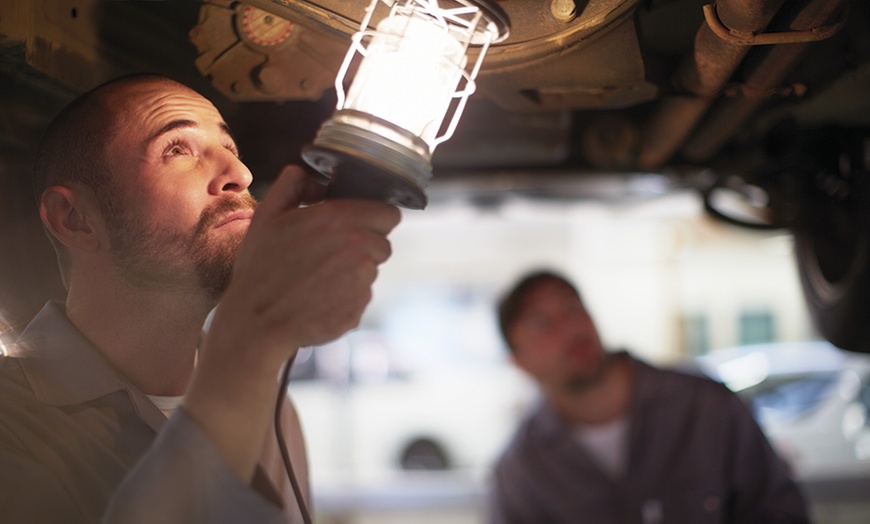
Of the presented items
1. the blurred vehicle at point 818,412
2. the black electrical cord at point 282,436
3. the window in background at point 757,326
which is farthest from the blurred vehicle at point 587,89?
the window in background at point 757,326

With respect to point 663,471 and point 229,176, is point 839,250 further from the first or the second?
point 229,176

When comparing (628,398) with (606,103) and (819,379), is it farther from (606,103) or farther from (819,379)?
(819,379)

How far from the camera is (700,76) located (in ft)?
3.38

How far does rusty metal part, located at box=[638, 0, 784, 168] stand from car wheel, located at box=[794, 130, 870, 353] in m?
0.32

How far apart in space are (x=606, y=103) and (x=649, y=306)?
278 inches

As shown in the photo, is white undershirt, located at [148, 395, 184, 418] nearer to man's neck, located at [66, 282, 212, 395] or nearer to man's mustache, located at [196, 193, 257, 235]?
man's neck, located at [66, 282, 212, 395]

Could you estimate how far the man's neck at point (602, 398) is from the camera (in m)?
2.30

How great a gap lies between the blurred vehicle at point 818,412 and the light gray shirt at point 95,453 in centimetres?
406

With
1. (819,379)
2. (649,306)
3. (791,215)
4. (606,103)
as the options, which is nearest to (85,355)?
(606,103)

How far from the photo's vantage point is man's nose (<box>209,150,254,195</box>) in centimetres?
75

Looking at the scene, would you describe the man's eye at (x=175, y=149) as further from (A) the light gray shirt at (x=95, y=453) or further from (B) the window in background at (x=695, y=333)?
(B) the window in background at (x=695, y=333)

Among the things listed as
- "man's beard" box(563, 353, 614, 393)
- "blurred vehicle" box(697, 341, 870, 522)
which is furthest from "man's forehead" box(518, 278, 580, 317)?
"blurred vehicle" box(697, 341, 870, 522)

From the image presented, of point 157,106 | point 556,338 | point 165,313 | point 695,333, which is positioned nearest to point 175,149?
point 157,106

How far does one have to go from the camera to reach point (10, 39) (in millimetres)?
791
